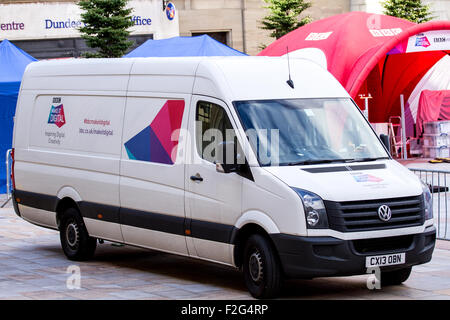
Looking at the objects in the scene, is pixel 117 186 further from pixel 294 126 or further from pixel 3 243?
pixel 3 243

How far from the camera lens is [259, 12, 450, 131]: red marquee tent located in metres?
25.0

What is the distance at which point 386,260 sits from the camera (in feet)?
29.5

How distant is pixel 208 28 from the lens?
37750mm

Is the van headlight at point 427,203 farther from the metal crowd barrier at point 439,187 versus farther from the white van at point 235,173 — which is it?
the metal crowd barrier at point 439,187

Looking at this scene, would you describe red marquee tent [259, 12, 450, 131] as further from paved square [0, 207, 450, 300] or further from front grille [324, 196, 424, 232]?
front grille [324, 196, 424, 232]

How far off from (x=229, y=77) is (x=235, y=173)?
40.5 inches

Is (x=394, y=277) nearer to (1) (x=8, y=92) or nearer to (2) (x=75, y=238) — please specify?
(2) (x=75, y=238)

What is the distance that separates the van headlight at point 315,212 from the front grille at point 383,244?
1.15 feet

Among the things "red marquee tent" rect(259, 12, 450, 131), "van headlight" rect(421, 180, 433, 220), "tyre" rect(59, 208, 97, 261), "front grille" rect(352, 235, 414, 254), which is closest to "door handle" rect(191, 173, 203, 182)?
"front grille" rect(352, 235, 414, 254)

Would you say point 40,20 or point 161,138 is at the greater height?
point 40,20

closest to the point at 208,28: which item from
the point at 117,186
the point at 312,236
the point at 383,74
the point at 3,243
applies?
the point at 383,74

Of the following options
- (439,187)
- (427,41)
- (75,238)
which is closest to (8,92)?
(75,238)

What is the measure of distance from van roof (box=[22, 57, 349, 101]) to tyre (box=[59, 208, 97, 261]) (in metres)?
1.76
